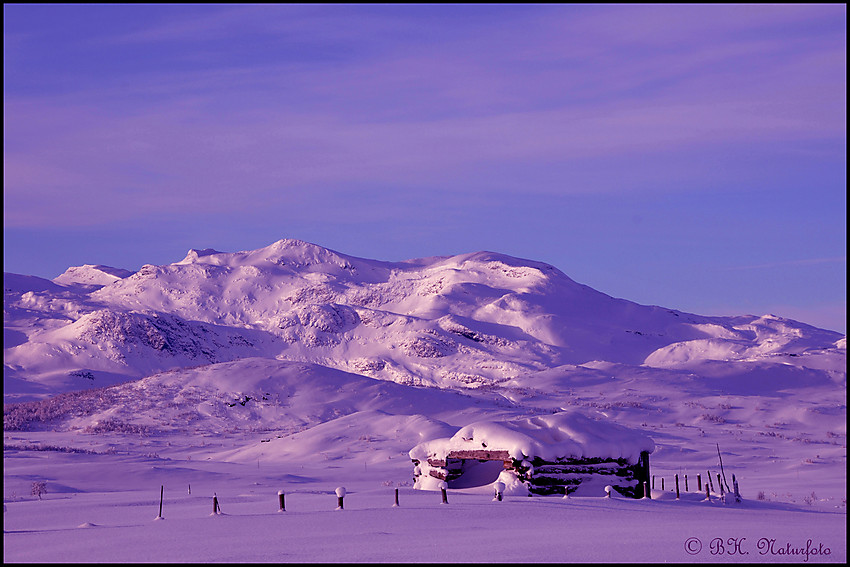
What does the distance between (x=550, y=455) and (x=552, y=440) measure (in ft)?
3.12

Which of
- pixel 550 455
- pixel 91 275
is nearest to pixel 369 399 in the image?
pixel 550 455

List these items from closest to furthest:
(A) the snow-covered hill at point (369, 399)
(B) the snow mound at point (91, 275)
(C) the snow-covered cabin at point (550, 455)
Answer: (A) the snow-covered hill at point (369, 399) → (C) the snow-covered cabin at point (550, 455) → (B) the snow mound at point (91, 275)

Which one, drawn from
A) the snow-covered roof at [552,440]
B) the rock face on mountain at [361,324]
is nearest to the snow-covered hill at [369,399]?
the snow-covered roof at [552,440]

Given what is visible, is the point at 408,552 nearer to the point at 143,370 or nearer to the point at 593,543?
the point at 593,543

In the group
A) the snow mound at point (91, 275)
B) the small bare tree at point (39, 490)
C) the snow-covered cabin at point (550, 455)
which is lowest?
the small bare tree at point (39, 490)

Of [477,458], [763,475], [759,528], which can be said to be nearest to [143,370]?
[763,475]

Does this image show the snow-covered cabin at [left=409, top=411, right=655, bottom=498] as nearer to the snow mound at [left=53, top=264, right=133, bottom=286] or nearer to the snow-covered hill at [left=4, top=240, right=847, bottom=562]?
the snow-covered hill at [left=4, top=240, right=847, bottom=562]

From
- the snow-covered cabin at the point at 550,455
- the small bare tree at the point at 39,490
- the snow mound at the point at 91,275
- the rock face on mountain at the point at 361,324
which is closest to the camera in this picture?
the snow-covered cabin at the point at 550,455

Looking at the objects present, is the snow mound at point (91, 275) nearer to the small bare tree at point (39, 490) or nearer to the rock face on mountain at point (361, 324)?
the rock face on mountain at point (361, 324)

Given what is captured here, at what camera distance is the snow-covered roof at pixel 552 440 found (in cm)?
2095

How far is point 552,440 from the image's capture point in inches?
857

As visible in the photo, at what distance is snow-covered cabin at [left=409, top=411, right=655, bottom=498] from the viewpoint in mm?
20828

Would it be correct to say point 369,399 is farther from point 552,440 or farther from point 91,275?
point 91,275

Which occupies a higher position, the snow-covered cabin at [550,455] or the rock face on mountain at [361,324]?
the rock face on mountain at [361,324]
